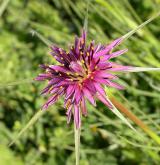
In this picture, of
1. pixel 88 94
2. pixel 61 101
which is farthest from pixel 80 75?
pixel 61 101

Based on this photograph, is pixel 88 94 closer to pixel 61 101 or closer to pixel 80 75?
pixel 80 75

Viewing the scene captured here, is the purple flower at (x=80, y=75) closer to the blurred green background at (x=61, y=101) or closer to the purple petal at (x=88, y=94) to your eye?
the purple petal at (x=88, y=94)

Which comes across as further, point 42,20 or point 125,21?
point 42,20

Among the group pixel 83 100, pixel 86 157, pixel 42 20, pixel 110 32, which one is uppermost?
pixel 42 20

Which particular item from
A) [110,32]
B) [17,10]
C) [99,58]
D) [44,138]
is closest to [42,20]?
[17,10]

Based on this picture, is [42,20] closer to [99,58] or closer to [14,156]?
[14,156]

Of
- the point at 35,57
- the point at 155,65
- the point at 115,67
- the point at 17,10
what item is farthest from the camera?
the point at 17,10

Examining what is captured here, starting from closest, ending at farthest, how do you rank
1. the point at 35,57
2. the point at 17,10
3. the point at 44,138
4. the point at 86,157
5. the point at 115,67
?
the point at 115,67, the point at 86,157, the point at 44,138, the point at 35,57, the point at 17,10

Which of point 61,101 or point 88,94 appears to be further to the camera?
point 61,101
